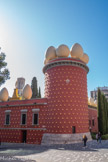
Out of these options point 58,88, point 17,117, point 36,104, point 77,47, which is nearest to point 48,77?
point 58,88

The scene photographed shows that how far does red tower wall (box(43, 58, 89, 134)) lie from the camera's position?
68.7ft

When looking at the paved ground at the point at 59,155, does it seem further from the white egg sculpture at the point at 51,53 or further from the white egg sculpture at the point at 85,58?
the white egg sculpture at the point at 85,58

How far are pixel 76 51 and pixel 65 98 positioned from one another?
7.76 meters

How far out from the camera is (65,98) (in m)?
21.5

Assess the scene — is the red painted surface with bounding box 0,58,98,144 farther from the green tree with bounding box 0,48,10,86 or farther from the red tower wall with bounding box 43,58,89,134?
the green tree with bounding box 0,48,10,86

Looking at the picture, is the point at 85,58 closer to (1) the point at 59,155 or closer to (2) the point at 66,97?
(2) the point at 66,97

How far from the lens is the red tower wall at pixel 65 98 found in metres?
21.0

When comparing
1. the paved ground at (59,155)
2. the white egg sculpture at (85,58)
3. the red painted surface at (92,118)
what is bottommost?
the paved ground at (59,155)

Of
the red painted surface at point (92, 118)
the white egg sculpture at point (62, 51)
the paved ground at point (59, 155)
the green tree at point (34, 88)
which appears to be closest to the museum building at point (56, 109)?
the white egg sculpture at point (62, 51)

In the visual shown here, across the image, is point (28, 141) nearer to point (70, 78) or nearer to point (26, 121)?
point (26, 121)

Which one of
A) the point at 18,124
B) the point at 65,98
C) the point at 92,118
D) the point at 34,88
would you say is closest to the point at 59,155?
the point at 65,98

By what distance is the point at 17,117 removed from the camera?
24.7 metres

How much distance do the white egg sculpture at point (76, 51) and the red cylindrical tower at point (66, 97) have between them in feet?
3.21

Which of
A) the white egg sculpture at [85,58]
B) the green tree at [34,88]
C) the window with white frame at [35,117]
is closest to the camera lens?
the window with white frame at [35,117]
